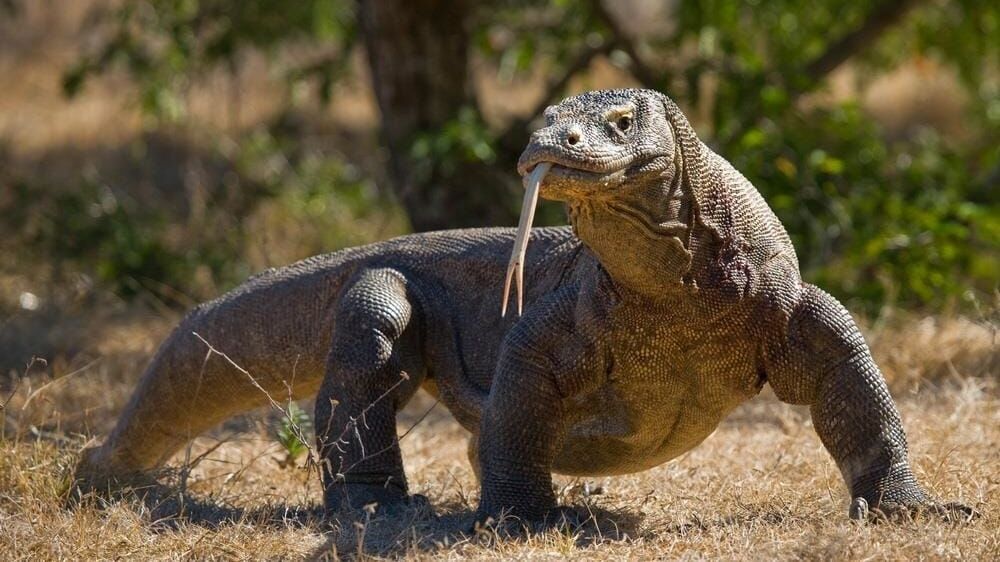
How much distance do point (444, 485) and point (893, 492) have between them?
5.77 feet

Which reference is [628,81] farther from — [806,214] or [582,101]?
[582,101]

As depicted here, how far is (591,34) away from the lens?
396 inches

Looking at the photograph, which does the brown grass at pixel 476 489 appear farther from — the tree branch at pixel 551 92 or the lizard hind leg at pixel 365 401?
the tree branch at pixel 551 92

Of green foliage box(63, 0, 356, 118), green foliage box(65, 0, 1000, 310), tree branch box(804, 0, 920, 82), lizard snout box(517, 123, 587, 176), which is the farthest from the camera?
green foliage box(63, 0, 356, 118)

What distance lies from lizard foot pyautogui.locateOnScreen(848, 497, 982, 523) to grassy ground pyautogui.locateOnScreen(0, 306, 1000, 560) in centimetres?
5

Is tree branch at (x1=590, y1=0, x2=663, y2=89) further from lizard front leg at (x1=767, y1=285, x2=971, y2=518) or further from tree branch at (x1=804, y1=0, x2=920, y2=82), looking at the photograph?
lizard front leg at (x1=767, y1=285, x2=971, y2=518)

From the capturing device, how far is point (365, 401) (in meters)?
4.75

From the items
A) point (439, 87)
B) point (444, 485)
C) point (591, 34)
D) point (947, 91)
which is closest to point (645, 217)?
point (444, 485)

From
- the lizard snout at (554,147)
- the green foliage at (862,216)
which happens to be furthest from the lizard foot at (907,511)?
the green foliage at (862,216)

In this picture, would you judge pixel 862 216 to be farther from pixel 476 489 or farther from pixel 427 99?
pixel 476 489

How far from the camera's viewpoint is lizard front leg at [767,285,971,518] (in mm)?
4020

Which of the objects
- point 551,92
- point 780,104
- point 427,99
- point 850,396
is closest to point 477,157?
point 427,99

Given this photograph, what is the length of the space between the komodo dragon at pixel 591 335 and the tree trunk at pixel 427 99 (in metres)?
3.64

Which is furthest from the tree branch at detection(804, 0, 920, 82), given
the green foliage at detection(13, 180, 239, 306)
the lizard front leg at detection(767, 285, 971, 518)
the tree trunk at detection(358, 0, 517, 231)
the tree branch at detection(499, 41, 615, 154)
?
the lizard front leg at detection(767, 285, 971, 518)
